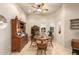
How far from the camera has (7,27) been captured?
12.3ft

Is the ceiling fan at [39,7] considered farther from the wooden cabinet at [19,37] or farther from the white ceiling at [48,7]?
the wooden cabinet at [19,37]

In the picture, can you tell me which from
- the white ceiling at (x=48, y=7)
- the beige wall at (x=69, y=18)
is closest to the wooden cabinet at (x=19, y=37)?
the white ceiling at (x=48, y=7)

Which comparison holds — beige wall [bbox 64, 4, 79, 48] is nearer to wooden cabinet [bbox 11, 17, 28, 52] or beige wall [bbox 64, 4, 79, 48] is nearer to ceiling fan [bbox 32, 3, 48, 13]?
ceiling fan [bbox 32, 3, 48, 13]

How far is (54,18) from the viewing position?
357 centimetres

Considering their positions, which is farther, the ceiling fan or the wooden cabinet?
the wooden cabinet

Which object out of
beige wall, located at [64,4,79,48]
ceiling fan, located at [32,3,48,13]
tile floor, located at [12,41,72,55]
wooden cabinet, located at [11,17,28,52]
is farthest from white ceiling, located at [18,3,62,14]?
tile floor, located at [12,41,72,55]

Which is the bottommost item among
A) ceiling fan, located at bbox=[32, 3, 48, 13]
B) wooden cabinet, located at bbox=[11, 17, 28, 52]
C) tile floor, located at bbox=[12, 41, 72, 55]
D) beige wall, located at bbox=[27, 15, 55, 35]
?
tile floor, located at bbox=[12, 41, 72, 55]

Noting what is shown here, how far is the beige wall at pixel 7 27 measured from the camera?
136 inches

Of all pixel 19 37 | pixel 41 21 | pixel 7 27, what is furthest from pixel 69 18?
pixel 7 27

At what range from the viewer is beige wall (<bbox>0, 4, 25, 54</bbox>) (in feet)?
11.3

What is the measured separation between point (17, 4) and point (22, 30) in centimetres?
70

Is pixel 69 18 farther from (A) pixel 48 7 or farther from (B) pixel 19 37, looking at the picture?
(B) pixel 19 37
